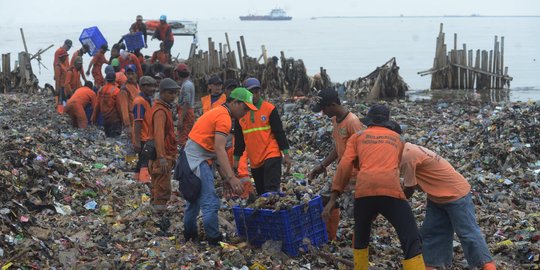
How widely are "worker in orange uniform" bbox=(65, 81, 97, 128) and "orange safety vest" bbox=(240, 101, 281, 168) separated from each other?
24.4ft

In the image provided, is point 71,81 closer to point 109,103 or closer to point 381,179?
point 109,103

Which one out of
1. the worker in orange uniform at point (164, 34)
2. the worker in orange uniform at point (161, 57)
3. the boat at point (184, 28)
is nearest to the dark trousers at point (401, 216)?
the worker in orange uniform at point (161, 57)

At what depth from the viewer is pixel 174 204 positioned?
8.95m

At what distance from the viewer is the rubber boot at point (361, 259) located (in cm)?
613

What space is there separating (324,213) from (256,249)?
2.81 ft

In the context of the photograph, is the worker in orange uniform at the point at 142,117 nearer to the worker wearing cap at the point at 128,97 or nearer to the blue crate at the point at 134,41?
the worker wearing cap at the point at 128,97

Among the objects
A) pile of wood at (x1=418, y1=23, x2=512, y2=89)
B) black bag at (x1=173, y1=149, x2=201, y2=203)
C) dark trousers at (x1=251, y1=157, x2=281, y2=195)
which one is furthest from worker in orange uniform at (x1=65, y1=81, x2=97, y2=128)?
pile of wood at (x1=418, y1=23, x2=512, y2=89)

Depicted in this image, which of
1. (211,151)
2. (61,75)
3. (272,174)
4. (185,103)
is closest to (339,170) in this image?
(211,151)

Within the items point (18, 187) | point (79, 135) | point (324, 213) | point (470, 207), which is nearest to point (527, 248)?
point (470, 207)

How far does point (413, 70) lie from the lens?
40.1 meters

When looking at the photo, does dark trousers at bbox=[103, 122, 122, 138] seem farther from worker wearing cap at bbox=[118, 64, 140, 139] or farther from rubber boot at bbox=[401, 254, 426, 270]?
rubber boot at bbox=[401, 254, 426, 270]

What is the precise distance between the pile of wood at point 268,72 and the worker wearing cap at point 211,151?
1493 centimetres

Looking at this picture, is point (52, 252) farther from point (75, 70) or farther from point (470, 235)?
point (75, 70)

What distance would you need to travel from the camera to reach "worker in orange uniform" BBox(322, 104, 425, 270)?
5.71 metres
